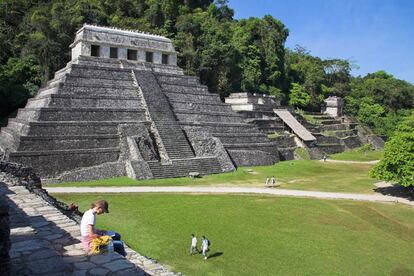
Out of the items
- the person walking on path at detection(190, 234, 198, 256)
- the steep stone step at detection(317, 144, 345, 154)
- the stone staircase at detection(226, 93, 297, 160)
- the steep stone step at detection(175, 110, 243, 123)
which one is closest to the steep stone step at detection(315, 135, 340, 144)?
the steep stone step at detection(317, 144, 345, 154)

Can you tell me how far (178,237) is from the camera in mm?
14383

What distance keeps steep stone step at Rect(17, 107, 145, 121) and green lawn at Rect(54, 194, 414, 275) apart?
846 centimetres

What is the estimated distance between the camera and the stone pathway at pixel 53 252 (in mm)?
6594

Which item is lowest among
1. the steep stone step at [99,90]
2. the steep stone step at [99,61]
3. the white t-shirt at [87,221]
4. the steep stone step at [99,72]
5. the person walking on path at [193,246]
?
the person walking on path at [193,246]

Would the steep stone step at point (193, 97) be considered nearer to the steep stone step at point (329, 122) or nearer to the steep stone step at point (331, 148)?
the steep stone step at point (331, 148)

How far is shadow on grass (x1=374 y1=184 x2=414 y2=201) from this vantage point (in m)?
24.0

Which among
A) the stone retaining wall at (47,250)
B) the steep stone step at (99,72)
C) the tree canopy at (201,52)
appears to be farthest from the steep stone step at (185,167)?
the tree canopy at (201,52)

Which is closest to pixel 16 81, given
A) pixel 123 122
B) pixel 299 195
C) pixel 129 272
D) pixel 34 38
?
pixel 34 38

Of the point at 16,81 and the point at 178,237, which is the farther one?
the point at 16,81

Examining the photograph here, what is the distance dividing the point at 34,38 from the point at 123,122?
65.0ft

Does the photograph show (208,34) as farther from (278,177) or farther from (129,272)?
(129,272)

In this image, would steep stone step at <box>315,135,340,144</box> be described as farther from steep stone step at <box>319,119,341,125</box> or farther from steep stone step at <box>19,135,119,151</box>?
steep stone step at <box>19,135,119,151</box>

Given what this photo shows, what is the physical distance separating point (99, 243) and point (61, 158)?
1941 centimetres

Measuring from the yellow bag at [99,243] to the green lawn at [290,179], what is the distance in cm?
1684
